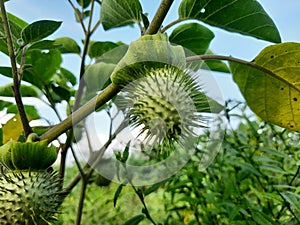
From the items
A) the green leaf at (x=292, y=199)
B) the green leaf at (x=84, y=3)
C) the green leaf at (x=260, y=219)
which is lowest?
the green leaf at (x=260, y=219)

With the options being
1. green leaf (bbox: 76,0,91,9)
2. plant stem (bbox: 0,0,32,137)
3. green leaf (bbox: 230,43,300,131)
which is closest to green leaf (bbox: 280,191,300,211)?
green leaf (bbox: 230,43,300,131)

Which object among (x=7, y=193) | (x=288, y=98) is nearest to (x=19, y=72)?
(x=7, y=193)

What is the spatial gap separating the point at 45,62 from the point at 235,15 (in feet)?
1.96

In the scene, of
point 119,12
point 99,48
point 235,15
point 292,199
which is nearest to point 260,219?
point 292,199

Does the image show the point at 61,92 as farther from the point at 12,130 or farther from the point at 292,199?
the point at 292,199

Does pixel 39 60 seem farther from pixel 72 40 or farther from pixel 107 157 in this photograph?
pixel 107 157

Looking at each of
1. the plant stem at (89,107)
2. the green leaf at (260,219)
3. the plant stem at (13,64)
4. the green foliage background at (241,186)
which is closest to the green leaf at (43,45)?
the plant stem at (13,64)

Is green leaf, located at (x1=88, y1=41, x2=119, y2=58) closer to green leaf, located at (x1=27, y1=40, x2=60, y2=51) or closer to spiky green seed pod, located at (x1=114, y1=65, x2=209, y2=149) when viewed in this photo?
green leaf, located at (x1=27, y1=40, x2=60, y2=51)

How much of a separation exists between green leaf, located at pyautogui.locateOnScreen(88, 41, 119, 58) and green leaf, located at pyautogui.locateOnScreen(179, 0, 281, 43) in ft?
1.27

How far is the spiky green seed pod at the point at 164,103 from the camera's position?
87cm

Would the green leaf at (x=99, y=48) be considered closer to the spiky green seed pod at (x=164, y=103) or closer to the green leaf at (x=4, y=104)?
the green leaf at (x=4, y=104)

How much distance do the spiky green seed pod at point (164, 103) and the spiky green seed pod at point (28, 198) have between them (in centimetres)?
22

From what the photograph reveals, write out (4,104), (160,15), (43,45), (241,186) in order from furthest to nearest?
1. (241,186)
2. (4,104)
3. (43,45)
4. (160,15)

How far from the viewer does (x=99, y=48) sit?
4.55ft
